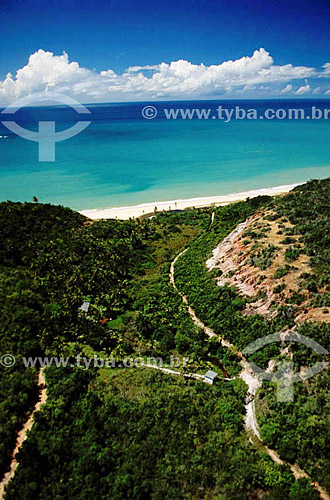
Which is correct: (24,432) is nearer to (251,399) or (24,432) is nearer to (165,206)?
(251,399)

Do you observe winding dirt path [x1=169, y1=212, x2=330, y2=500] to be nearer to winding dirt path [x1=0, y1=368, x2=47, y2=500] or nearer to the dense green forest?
the dense green forest

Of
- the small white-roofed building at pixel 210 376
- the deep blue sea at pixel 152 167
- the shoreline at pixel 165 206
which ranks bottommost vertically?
the small white-roofed building at pixel 210 376

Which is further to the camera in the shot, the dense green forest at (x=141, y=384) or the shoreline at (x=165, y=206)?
the shoreline at (x=165, y=206)

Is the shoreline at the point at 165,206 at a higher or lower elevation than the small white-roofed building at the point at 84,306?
higher

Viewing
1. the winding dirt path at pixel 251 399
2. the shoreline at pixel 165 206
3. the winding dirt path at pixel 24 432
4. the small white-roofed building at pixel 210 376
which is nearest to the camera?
the winding dirt path at pixel 24 432

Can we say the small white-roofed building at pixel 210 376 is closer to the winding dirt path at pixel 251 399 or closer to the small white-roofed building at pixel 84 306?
the winding dirt path at pixel 251 399

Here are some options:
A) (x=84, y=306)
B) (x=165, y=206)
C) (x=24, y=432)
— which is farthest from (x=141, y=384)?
(x=165, y=206)

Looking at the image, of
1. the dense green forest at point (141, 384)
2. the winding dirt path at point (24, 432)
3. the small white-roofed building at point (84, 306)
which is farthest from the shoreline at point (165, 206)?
the winding dirt path at point (24, 432)
